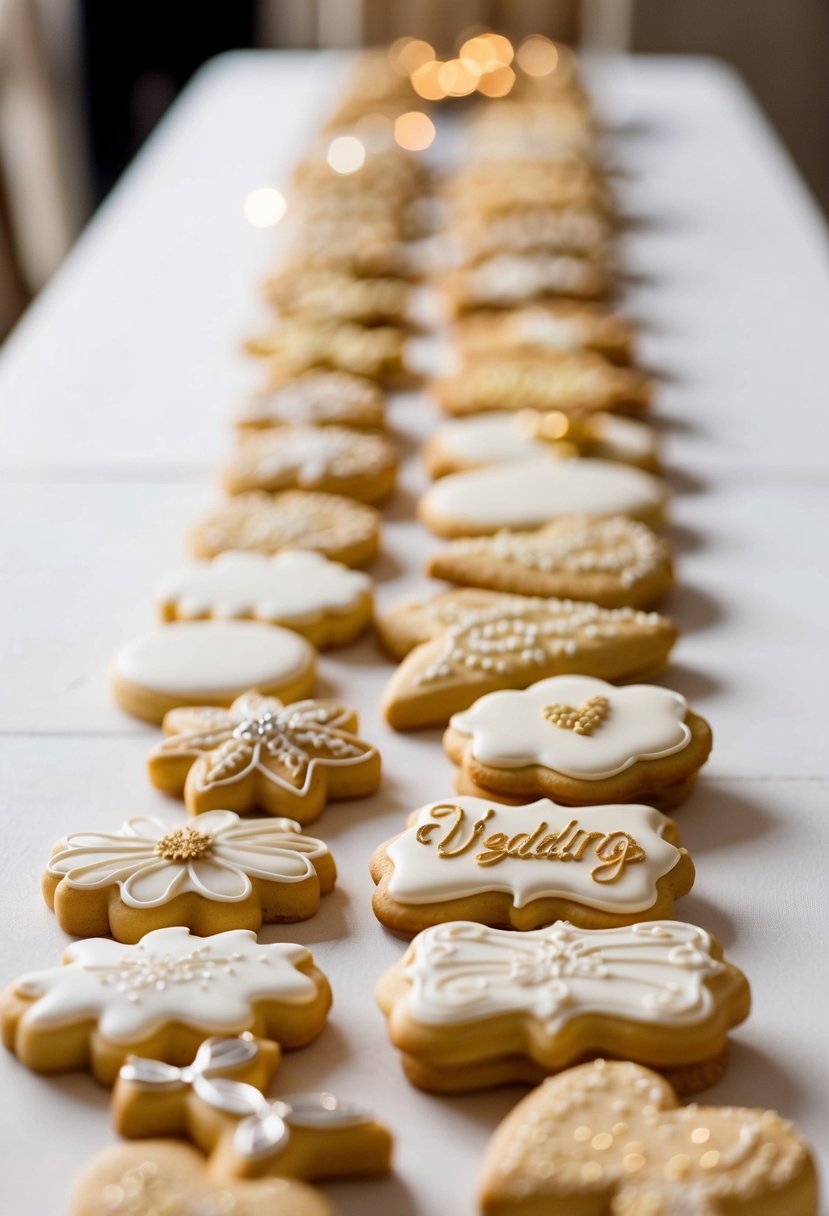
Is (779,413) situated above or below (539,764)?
below

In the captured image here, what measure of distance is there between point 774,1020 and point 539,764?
23 centimetres

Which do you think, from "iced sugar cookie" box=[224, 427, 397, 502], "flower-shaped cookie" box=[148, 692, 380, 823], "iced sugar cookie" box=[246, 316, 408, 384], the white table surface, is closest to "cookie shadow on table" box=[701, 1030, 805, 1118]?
the white table surface

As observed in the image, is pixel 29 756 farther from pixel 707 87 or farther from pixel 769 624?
pixel 707 87

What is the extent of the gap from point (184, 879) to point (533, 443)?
756 mm

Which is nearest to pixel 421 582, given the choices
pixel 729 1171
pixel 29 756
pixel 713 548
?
pixel 713 548

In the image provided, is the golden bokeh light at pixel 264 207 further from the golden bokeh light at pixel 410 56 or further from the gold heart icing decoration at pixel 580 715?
the gold heart icing decoration at pixel 580 715

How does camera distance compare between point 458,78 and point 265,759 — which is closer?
point 265,759

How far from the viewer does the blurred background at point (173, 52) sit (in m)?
3.72

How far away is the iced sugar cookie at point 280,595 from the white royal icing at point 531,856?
1.00 ft

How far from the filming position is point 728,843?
0.97 m

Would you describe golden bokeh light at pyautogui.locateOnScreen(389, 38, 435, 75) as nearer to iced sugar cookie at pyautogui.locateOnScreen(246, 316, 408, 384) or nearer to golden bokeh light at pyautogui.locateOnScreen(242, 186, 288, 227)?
golden bokeh light at pyautogui.locateOnScreen(242, 186, 288, 227)

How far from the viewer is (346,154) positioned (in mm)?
2625

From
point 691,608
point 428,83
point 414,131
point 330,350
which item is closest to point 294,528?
point 691,608

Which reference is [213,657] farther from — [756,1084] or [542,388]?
[542,388]
